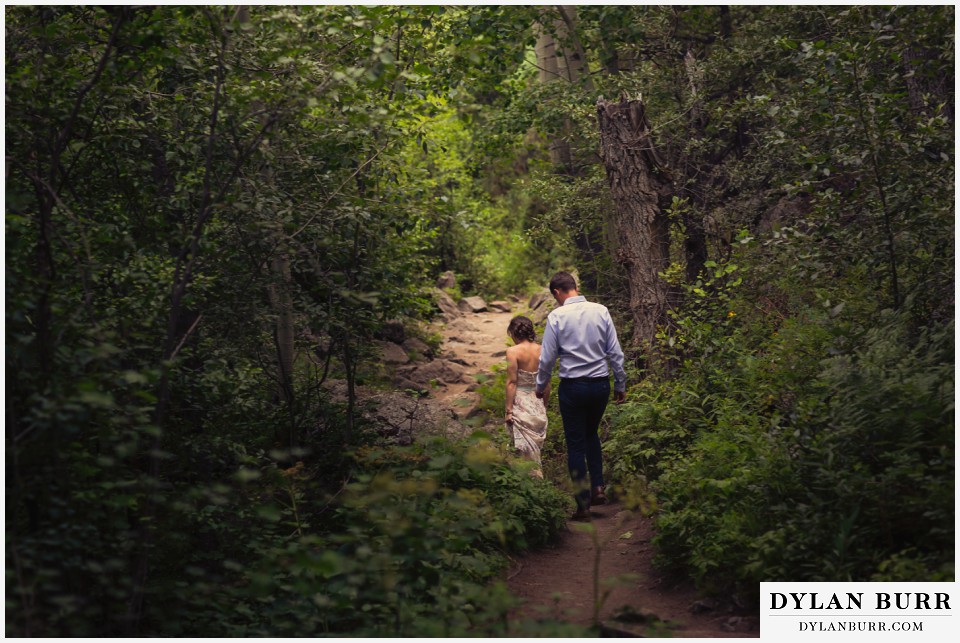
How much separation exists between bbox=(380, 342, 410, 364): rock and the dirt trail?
281 inches

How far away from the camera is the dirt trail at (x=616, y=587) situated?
4.93 metres

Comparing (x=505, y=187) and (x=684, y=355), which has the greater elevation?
(x=505, y=187)

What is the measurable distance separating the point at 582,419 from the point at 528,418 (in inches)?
29.4

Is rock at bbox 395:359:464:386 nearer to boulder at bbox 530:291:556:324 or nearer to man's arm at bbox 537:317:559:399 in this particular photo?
boulder at bbox 530:291:556:324

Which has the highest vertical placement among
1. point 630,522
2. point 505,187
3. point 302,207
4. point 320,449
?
point 505,187

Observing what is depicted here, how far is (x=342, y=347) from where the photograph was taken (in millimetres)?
8203

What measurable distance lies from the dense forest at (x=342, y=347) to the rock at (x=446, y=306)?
968 centimetres

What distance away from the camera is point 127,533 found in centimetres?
478

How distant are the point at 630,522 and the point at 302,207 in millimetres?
4279

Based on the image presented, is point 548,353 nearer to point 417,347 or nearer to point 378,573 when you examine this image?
point 378,573

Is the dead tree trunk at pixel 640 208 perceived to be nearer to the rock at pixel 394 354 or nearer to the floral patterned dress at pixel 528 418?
the floral patterned dress at pixel 528 418

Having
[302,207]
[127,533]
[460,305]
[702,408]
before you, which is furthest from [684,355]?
[460,305]

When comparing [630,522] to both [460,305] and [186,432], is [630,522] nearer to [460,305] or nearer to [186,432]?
[186,432]

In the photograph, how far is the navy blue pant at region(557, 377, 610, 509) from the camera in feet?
25.6
